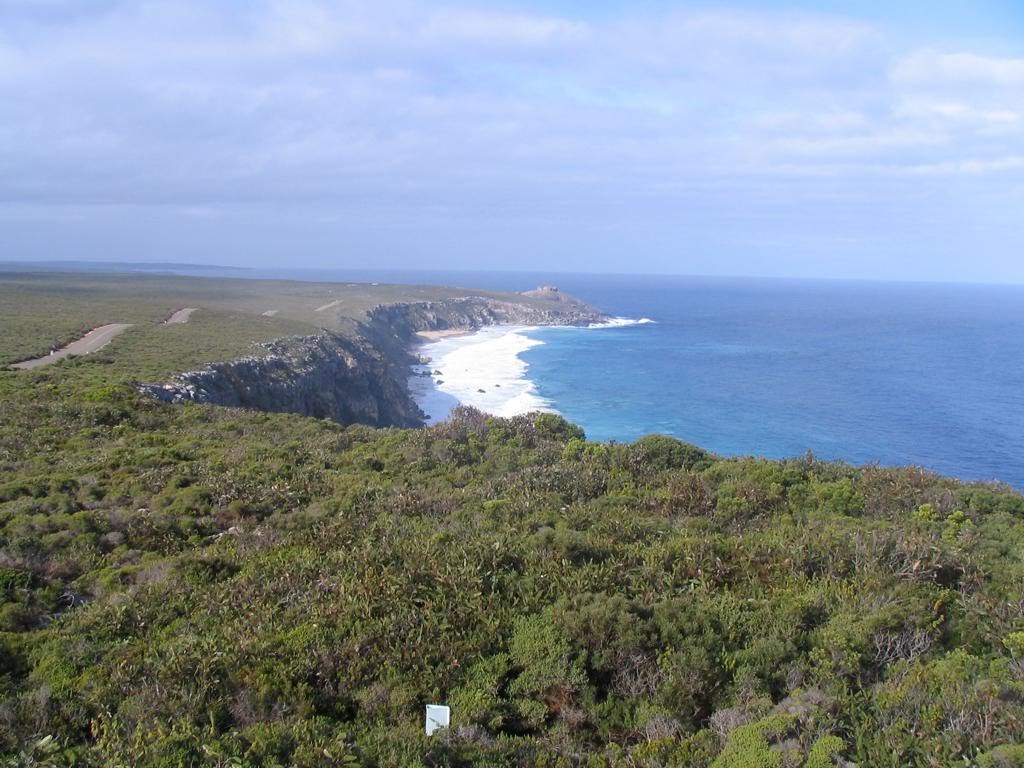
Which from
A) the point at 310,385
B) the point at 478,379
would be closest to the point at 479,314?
the point at 478,379

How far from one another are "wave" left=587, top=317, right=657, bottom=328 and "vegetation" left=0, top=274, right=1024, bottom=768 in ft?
406

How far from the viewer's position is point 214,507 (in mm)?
Answer: 13914

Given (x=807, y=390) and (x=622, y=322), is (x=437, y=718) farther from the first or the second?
(x=622, y=322)

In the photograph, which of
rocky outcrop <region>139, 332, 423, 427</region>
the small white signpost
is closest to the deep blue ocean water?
rocky outcrop <region>139, 332, 423, 427</region>

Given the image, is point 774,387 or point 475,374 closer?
point 774,387

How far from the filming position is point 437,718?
7.36 metres

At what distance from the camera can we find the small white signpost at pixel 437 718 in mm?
7293

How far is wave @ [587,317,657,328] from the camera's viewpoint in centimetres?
13856

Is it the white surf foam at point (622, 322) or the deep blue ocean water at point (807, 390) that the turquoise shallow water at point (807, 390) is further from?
the white surf foam at point (622, 322)

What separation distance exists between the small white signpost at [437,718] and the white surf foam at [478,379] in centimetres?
3584

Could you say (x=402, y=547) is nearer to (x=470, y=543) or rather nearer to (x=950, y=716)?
(x=470, y=543)

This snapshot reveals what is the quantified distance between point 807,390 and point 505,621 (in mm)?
66650

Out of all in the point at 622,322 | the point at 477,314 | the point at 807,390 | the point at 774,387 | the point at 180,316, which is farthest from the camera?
the point at 622,322

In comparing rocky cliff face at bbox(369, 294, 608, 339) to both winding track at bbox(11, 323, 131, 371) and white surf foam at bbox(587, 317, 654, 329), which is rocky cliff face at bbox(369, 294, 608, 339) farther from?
winding track at bbox(11, 323, 131, 371)
